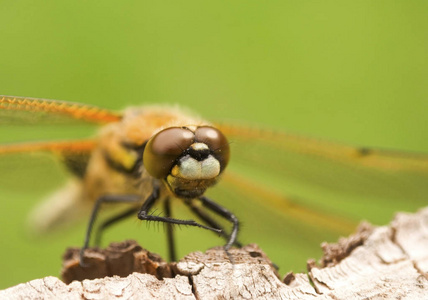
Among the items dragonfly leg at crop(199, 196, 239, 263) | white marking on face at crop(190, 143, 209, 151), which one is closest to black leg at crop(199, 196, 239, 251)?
dragonfly leg at crop(199, 196, 239, 263)

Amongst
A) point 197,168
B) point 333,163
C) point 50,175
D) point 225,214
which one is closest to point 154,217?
point 197,168

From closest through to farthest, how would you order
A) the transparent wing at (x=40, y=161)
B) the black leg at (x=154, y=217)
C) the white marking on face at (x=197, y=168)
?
1. the black leg at (x=154, y=217)
2. the white marking on face at (x=197, y=168)
3. the transparent wing at (x=40, y=161)

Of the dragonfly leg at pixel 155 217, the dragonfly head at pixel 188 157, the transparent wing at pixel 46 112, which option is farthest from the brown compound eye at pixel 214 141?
the transparent wing at pixel 46 112

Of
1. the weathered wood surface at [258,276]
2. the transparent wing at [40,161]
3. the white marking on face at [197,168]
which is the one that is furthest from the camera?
the transparent wing at [40,161]

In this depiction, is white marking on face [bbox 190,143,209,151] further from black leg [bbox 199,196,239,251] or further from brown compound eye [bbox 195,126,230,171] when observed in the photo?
black leg [bbox 199,196,239,251]

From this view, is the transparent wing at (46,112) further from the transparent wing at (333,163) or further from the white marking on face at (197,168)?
the white marking on face at (197,168)

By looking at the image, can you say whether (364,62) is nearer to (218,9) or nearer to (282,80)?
(282,80)

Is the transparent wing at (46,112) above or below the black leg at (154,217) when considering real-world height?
above

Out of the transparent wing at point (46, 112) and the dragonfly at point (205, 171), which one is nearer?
the dragonfly at point (205, 171)
